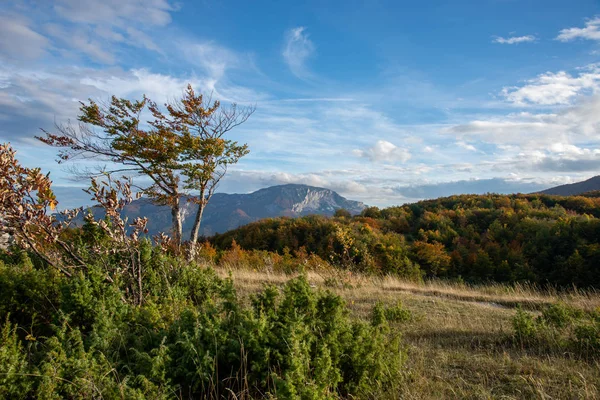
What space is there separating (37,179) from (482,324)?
22.5 feet

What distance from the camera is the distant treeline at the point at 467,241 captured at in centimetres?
1898

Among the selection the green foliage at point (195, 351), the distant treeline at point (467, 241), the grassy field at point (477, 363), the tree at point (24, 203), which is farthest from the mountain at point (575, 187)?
the tree at point (24, 203)

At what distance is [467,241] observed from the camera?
24.2 m

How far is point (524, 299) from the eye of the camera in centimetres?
975

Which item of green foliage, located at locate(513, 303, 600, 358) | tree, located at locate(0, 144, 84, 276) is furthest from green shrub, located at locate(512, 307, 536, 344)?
tree, located at locate(0, 144, 84, 276)

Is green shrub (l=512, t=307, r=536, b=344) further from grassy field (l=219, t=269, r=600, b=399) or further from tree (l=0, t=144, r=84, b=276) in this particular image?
tree (l=0, t=144, r=84, b=276)

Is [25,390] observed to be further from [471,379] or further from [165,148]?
[165,148]

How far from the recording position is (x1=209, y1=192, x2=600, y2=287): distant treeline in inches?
747

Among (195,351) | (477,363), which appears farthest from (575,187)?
(195,351)

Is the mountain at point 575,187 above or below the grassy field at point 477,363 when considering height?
above

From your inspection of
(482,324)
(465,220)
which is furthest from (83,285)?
(465,220)

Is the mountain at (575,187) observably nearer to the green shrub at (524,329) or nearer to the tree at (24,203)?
the green shrub at (524,329)

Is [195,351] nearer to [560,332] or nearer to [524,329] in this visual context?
[524,329]

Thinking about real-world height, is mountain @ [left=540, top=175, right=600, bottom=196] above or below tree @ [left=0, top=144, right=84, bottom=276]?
above
